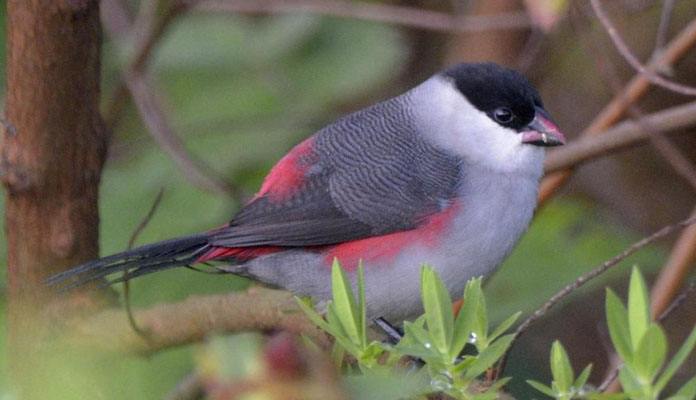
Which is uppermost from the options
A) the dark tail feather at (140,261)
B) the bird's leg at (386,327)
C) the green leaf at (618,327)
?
the green leaf at (618,327)

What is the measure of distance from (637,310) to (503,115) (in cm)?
181

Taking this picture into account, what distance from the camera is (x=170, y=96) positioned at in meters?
4.55

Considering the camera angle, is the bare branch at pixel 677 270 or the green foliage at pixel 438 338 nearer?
the green foliage at pixel 438 338

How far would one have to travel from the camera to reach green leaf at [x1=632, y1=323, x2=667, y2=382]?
43.8 inches

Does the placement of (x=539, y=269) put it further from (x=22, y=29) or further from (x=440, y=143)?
(x=22, y=29)

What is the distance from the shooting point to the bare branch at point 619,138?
10.3 feet

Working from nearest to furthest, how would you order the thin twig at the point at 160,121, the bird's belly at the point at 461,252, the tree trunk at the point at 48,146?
the tree trunk at the point at 48,146
the bird's belly at the point at 461,252
the thin twig at the point at 160,121

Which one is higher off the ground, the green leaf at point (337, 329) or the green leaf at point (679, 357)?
the green leaf at point (679, 357)

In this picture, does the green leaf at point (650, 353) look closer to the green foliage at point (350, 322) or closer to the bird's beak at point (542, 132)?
the green foliage at point (350, 322)

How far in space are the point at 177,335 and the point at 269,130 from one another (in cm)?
163

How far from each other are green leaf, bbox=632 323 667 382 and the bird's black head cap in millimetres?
1832

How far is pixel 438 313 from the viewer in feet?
4.30

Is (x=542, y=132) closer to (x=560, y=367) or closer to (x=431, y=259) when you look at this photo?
(x=431, y=259)

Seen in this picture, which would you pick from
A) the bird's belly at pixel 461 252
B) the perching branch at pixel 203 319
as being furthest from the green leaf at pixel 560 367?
the bird's belly at pixel 461 252
